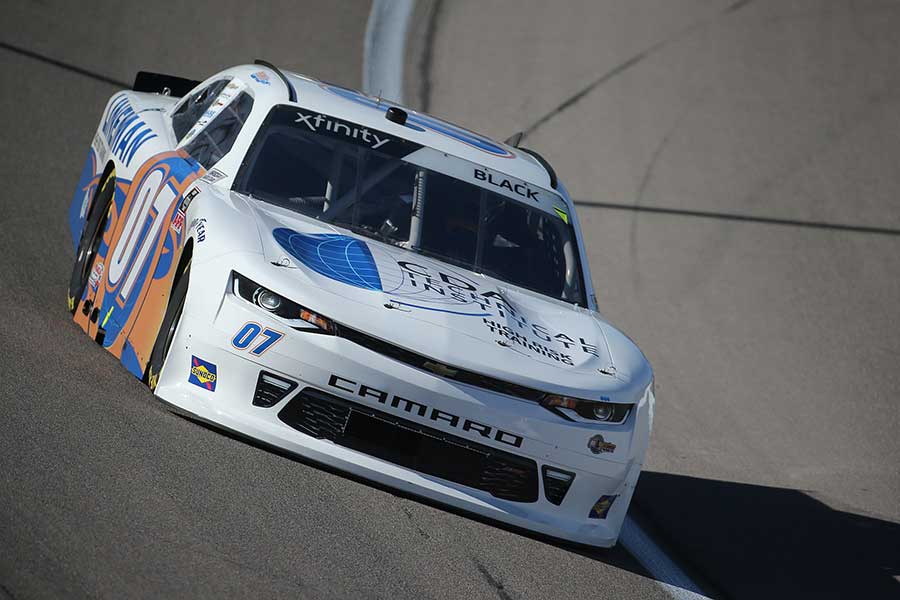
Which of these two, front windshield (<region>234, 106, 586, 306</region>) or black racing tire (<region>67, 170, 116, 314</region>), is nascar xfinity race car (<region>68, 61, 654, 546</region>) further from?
black racing tire (<region>67, 170, 116, 314</region>)

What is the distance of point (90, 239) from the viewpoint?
7.43 metres

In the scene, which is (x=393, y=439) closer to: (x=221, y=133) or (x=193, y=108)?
(x=221, y=133)

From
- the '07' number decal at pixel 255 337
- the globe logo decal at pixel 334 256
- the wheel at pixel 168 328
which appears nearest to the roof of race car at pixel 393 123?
the globe logo decal at pixel 334 256

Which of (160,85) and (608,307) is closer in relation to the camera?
(160,85)

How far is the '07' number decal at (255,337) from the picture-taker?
16.9 ft

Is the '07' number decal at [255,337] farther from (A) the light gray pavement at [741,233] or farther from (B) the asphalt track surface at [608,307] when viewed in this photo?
(A) the light gray pavement at [741,233]

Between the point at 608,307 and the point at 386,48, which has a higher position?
the point at 386,48

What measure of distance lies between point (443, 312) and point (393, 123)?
181 centimetres

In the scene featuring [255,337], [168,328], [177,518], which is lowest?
[177,518]

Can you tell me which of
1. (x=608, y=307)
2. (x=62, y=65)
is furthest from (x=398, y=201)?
(x=62, y=65)

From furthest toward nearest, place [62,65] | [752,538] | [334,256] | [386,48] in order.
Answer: [386,48] < [62,65] < [752,538] < [334,256]

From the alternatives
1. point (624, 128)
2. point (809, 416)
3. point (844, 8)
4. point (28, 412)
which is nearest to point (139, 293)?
point (28, 412)

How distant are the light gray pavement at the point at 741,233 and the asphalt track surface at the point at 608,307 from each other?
32 mm


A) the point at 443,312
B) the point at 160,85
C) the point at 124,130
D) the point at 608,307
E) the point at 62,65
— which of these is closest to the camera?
the point at 443,312
